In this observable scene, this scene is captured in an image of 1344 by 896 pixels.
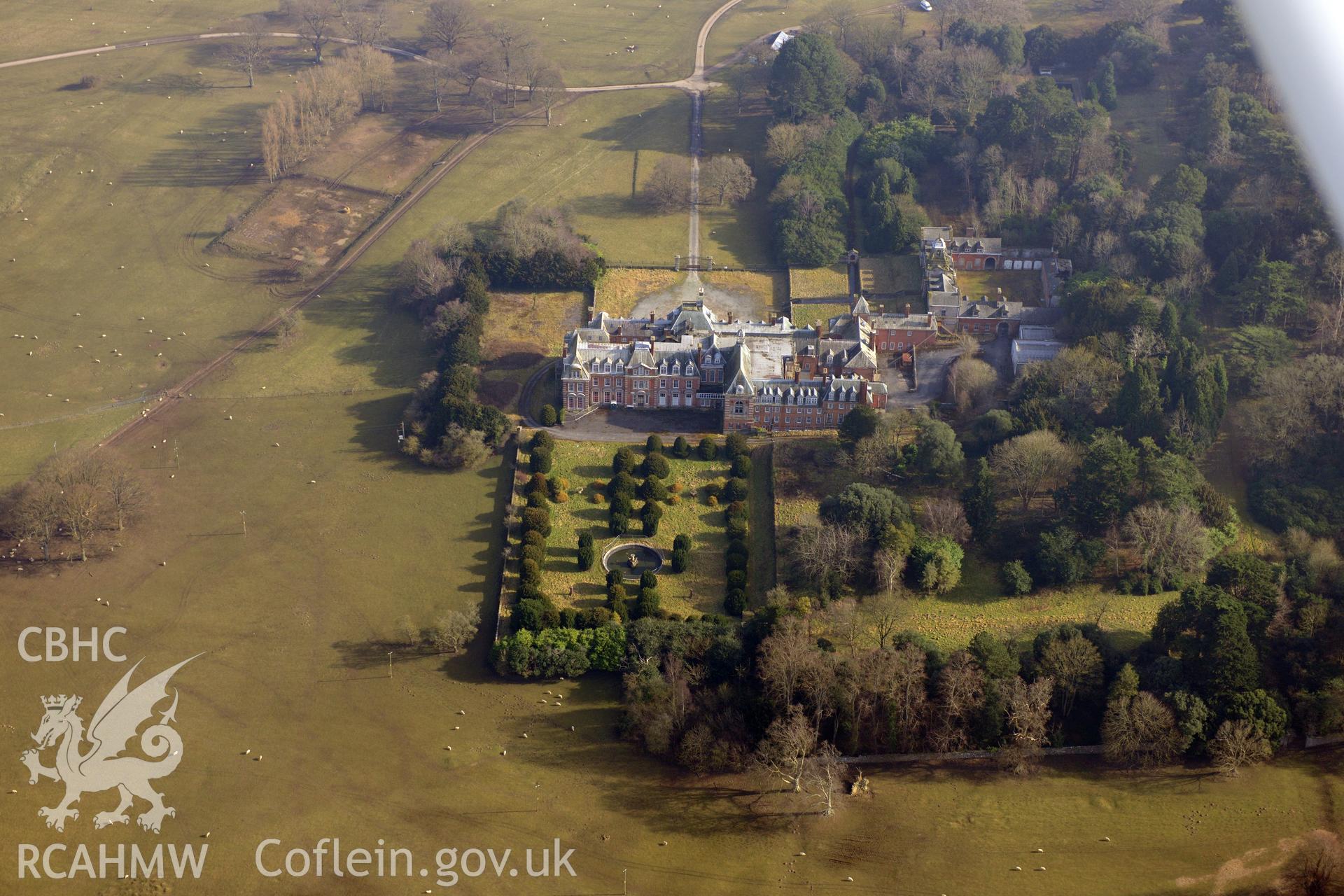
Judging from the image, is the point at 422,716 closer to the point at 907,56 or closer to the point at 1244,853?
the point at 1244,853

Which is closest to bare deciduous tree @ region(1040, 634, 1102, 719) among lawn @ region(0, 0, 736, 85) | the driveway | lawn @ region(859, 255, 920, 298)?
the driveway

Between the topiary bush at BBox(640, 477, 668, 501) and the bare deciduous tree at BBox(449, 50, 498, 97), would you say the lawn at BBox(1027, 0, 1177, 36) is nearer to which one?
the bare deciduous tree at BBox(449, 50, 498, 97)

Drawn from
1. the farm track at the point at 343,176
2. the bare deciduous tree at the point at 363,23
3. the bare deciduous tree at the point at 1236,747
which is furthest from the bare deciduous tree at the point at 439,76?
the bare deciduous tree at the point at 1236,747

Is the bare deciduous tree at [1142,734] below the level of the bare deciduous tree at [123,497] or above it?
below

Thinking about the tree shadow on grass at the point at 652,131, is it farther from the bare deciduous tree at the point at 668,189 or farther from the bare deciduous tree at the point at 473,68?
the bare deciduous tree at the point at 473,68

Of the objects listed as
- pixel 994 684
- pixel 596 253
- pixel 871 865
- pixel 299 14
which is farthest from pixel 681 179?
pixel 871 865

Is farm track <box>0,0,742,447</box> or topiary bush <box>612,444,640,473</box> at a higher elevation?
farm track <box>0,0,742,447</box>
